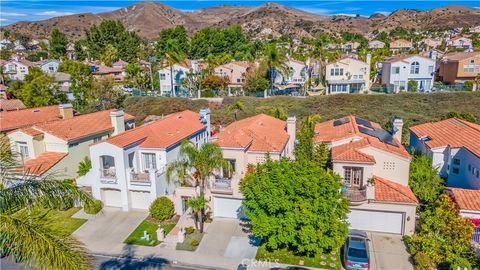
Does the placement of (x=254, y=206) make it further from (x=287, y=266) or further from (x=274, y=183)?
(x=287, y=266)

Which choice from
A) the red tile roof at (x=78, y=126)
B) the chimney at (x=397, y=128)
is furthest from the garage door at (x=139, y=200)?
the chimney at (x=397, y=128)

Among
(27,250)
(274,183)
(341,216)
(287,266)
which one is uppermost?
(27,250)

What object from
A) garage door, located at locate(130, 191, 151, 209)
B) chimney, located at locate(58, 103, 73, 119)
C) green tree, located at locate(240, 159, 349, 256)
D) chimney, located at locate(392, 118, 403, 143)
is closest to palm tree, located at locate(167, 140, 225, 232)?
green tree, located at locate(240, 159, 349, 256)

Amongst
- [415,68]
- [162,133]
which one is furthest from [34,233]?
[415,68]

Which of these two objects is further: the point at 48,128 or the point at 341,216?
the point at 48,128

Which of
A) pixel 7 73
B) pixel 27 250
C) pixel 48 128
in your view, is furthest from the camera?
pixel 7 73

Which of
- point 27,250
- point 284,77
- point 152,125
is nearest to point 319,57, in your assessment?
point 284,77

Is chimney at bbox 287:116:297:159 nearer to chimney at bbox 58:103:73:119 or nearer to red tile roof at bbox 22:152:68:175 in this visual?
red tile roof at bbox 22:152:68:175

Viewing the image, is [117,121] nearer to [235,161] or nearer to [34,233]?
[235,161]
